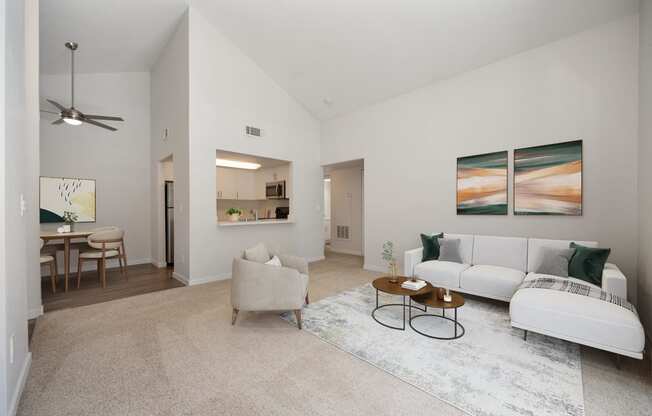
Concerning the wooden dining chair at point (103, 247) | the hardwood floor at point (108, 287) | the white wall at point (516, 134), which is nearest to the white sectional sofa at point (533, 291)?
the white wall at point (516, 134)

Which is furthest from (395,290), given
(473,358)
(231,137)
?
(231,137)

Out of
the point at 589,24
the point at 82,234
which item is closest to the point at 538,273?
the point at 589,24

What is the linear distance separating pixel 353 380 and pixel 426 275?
7.29 ft

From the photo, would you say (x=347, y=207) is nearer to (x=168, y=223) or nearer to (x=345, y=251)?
(x=345, y=251)

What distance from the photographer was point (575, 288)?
260 centimetres

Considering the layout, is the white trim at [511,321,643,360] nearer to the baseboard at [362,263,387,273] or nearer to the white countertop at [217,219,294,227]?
the baseboard at [362,263,387,273]

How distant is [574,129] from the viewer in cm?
343

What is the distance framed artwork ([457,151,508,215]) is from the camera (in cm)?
399

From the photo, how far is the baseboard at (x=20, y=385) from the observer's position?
1.60m

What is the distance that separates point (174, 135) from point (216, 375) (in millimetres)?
4355

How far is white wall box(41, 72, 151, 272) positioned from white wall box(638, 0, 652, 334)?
8.04 m

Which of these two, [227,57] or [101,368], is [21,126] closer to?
[101,368]

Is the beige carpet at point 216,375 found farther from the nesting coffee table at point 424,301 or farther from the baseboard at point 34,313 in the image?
the nesting coffee table at point 424,301

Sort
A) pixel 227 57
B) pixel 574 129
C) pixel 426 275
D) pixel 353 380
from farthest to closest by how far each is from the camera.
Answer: pixel 227 57
pixel 426 275
pixel 574 129
pixel 353 380
